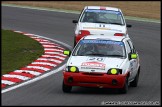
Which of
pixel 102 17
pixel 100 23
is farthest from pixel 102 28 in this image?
pixel 102 17

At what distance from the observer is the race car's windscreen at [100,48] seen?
16.4 meters

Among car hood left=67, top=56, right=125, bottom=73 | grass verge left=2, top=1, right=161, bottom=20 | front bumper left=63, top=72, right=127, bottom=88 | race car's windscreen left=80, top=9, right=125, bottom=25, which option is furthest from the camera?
grass verge left=2, top=1, right=161, bottom=20

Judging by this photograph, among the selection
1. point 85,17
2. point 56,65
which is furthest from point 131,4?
point 56,65

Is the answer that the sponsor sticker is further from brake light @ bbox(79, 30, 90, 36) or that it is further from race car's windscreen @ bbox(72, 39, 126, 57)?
brake light @ bbox(79, 30, 90, 36)

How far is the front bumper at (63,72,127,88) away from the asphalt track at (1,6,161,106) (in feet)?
0.80

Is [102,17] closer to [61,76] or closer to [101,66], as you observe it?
[61,76]

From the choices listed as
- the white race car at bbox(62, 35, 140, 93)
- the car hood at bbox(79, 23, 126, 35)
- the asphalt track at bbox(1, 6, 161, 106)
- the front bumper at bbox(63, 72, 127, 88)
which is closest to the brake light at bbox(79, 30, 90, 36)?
the car hood at bbox(79, 23, 126, 35)

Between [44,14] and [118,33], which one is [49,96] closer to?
[118,33]

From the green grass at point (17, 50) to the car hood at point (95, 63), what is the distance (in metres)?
3.64

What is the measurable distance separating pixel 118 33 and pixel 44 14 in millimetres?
17323

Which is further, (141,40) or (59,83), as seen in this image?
(141,40)

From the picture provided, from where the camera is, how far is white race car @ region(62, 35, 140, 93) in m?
15.2

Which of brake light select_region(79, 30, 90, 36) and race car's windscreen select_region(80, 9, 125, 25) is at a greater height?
race car's windscreen select_region(80, 9, 125, 25)

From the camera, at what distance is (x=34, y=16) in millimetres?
39469
